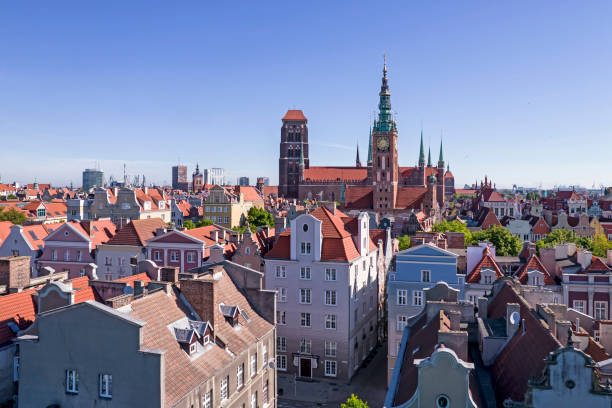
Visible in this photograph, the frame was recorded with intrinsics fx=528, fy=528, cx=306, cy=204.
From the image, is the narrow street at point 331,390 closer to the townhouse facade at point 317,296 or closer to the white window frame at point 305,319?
the townhouse facade at point 317,296

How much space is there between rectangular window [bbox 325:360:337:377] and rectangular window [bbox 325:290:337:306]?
18.0ft

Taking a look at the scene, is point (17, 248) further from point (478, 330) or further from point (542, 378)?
point (542, 378)

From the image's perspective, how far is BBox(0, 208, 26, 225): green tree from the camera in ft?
346

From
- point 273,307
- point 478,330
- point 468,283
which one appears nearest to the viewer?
point 478,330

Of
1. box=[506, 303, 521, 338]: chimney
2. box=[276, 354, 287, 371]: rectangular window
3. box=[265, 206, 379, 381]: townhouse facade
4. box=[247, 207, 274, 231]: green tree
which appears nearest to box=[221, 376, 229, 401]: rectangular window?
box=[506, 303, 521, 338]: chimney

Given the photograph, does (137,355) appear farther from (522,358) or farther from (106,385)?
(522,358)

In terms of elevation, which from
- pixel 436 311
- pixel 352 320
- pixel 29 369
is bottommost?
pixel 352 320

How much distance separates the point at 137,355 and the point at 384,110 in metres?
140

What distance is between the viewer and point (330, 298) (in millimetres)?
48844

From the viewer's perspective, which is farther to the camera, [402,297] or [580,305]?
[580,305]

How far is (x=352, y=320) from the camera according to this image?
4934cm

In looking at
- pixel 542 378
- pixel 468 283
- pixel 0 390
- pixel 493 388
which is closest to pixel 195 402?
pixel 0 390

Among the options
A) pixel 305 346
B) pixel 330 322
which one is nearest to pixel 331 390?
pixel 305 346

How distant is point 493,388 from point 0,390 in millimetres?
23952
